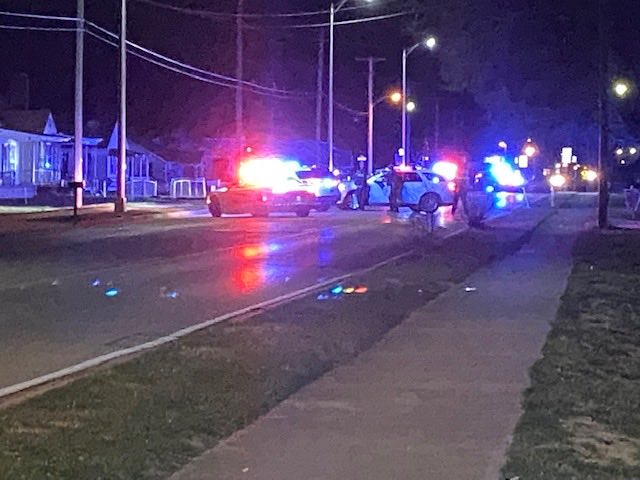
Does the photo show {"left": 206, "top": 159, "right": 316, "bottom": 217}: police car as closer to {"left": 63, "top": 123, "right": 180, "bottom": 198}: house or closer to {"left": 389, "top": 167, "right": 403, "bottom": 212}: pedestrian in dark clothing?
{"left": 389, "top": 167, "right": 403, "bottom": 212}: pedestrian in dark clothing

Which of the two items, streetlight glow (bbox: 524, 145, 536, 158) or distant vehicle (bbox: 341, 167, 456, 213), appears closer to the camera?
distant vehicle (bbox: 341, 167, 456, 213)

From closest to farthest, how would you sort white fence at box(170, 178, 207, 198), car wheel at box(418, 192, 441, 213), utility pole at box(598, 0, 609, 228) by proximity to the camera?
utility pole at box(598, 0, 609, 228)
car wheel at box(418, 192, 441, 213)
white fence at box(170, 178, 207, 198)

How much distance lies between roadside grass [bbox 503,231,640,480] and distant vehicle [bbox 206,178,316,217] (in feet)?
72.6

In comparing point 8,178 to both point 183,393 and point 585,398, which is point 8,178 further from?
point 585,398

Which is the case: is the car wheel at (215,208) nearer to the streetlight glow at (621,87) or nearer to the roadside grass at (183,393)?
the streetlight glow at (621,87)

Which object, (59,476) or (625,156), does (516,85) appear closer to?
(625,156)

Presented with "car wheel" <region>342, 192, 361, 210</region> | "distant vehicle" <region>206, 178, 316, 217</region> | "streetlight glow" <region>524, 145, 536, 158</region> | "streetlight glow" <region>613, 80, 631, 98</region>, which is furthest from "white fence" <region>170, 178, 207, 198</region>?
"streetlight glow" <region>524, 145, 536, 158</region>

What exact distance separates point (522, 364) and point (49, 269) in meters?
10.9

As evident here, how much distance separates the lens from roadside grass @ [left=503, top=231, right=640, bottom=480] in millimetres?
6750

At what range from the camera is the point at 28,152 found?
194 feet

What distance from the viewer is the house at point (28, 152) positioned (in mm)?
54938

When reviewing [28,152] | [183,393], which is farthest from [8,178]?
[183,393]

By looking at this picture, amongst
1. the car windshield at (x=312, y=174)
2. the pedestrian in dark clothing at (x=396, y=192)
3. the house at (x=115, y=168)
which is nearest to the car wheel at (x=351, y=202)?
the car windshield at (x=312, y=174)

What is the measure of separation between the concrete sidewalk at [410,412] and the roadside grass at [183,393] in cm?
24
